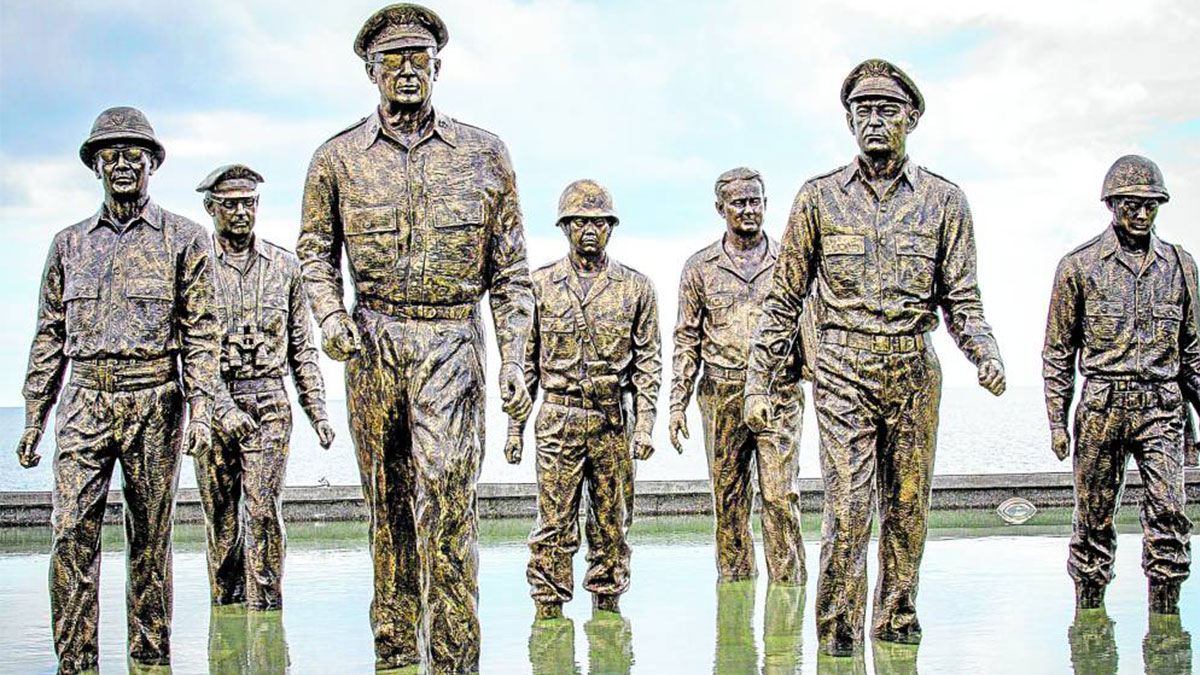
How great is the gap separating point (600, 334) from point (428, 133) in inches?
139

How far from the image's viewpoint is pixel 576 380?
10.8m

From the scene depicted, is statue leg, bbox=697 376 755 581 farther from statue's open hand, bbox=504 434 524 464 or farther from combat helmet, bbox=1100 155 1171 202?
combat helmet, bbox=1100 155 1171 202

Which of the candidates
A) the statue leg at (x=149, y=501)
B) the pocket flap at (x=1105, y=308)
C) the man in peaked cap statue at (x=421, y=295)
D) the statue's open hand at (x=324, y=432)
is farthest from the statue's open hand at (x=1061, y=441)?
the statue leg at (x=149, y=501)

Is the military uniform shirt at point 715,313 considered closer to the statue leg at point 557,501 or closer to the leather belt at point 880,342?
the statue leg at point 557,501

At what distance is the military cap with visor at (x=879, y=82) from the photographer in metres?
8.59

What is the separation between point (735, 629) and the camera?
996 centimetres

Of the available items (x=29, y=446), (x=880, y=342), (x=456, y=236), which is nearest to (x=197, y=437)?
(x=29, y=446)

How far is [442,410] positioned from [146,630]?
2.75 meters

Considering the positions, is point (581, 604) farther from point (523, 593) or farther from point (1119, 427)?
point (1119, 427)

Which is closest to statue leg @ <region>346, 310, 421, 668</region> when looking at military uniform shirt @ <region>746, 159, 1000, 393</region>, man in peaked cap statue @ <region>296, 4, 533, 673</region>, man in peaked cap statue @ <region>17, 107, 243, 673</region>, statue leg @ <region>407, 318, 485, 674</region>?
man in peaked cap statue @ <region>296, 4, 533, 673</region>

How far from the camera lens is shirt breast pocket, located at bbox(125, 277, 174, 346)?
8742 mm

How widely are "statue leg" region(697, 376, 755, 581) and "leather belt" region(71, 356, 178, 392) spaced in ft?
14.6

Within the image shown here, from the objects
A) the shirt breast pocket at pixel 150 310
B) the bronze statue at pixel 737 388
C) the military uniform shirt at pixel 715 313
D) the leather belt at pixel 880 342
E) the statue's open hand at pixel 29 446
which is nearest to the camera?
the leather belt at pixel 880 342

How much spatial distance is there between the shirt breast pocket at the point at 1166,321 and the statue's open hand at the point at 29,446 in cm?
665
